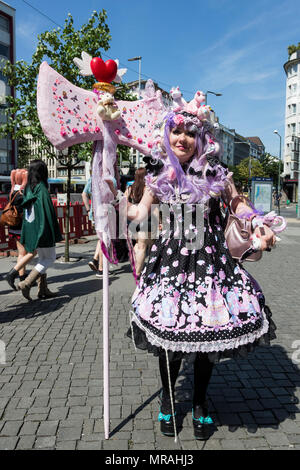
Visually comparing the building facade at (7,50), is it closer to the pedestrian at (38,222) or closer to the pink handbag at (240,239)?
the pedestrian at (38,222)

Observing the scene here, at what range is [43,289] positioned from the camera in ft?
17.4

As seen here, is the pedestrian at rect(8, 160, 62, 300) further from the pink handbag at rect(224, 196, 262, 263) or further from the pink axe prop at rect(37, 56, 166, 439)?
the pink handbag at rect(224, 196, 262, 263)

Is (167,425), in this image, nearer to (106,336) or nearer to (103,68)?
(106,336)

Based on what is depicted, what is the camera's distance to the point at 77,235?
36.2 feet

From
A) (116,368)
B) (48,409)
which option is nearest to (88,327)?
(116,368)

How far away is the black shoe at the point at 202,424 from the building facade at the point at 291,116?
53.2 metres

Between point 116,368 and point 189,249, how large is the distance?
1559 millimetres

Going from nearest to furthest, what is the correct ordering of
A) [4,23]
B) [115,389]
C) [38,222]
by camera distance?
[115,389] < [38,222] < [4,23]

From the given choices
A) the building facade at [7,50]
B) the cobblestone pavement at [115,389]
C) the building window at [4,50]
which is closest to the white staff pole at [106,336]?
the cobblestone pavement at [115,389]

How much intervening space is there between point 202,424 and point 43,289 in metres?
3.52

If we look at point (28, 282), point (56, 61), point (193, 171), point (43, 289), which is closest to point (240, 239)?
point (193, 171)

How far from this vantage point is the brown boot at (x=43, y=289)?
17.2ft

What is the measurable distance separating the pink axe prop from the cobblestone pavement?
11.9 inches
